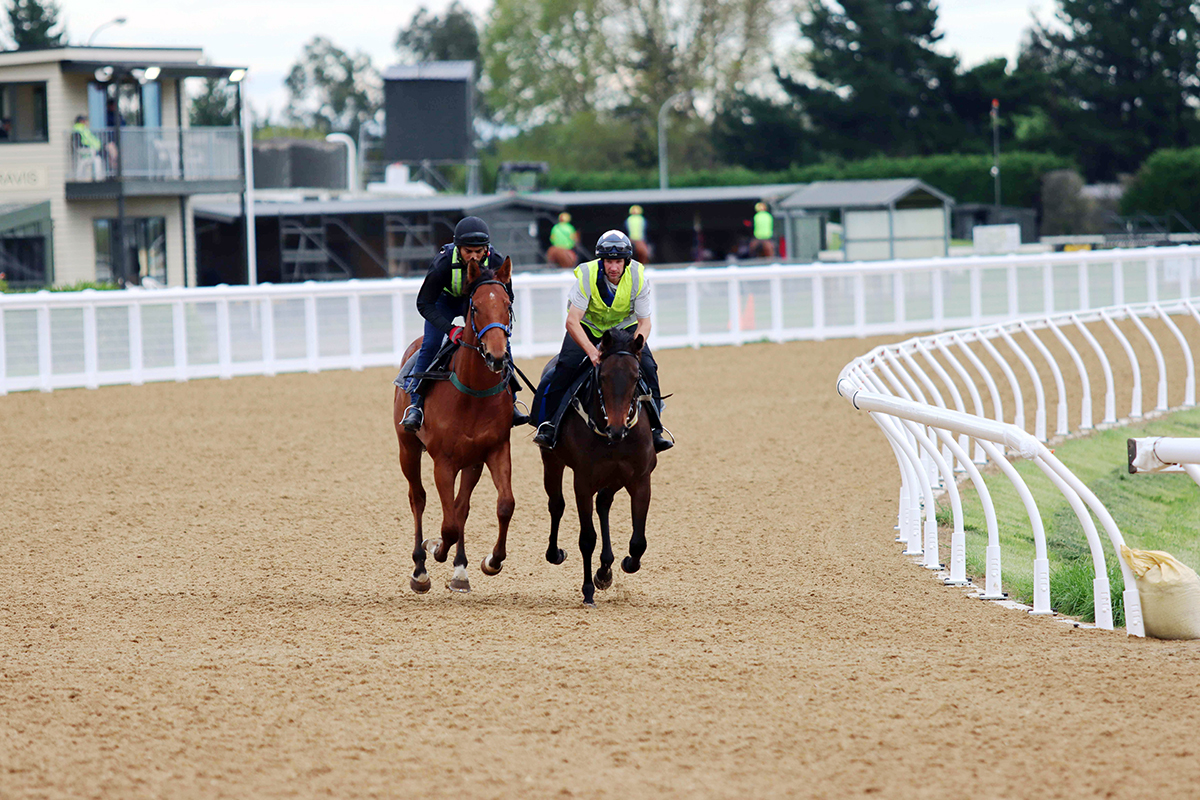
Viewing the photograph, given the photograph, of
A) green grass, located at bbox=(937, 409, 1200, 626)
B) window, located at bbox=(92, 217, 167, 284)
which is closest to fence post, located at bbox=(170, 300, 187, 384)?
window, located at bbox=(92, 217, 167, 284)

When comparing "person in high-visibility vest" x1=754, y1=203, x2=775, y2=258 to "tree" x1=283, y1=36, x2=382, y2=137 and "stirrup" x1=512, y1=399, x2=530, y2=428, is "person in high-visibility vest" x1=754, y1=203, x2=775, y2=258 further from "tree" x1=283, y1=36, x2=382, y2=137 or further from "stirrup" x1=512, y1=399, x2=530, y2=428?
"tree" x1=283, y1=36, x2=382, y2=137

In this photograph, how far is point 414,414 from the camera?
23.5ft

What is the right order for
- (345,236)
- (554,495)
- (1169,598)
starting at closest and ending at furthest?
(1169,598), (554,495), (345,236)

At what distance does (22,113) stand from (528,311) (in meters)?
13.9

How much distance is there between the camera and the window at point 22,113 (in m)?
27.9

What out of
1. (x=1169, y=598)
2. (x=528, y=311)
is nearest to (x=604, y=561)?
(x=1169, y=598)

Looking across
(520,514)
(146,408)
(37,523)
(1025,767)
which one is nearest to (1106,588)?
(1025,767)

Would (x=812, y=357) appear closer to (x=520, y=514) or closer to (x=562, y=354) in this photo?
(x=520, y=514)

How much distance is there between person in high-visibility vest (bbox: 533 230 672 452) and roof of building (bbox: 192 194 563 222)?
26542 millimetres

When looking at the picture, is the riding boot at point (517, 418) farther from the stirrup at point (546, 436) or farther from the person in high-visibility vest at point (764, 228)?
the person in high-visibility vest at point (764, 228)

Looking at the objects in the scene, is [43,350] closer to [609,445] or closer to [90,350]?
[90,350]

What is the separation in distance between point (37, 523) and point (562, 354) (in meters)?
4.35

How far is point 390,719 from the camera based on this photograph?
4.81m

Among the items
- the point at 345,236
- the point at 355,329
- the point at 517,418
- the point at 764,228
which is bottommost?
the point at 517,418
